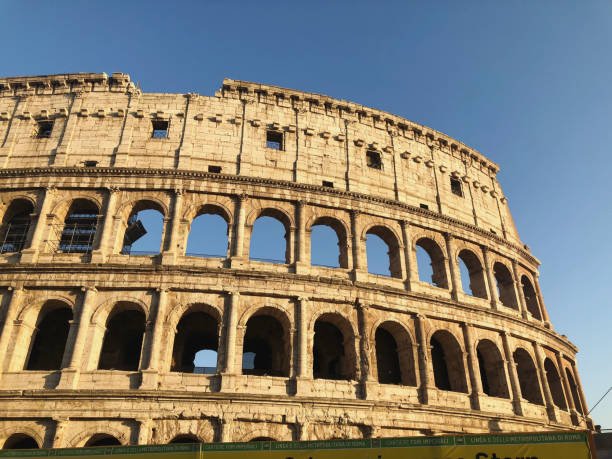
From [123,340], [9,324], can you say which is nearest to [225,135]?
[123,340]

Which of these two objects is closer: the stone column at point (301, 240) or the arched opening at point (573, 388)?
the stone column at point (301, 240)

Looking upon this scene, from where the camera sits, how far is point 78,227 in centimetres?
2238

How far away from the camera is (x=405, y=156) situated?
80.8ft

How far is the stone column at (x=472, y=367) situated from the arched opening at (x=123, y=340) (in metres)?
13.2

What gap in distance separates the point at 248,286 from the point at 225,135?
7.51 metres

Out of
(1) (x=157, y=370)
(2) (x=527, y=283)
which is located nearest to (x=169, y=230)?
(1) (x=157, y=370)

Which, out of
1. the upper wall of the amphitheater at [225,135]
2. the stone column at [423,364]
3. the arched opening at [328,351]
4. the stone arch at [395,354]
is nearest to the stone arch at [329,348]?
the arched opening at [328,351]

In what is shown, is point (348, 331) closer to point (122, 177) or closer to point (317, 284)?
point (317, 284)

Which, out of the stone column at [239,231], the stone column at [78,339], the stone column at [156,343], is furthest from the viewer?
the stone column at [239,231]

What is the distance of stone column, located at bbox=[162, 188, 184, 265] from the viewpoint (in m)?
18.7

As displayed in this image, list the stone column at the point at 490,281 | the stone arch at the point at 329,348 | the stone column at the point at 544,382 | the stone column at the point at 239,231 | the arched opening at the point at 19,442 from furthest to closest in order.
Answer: the stone column at the point at 490,281, the stone column at the point at 544,382, the stone arch at the point at 329,348, the stone column at the point at 239,231, the arched opening at the point at 19,442

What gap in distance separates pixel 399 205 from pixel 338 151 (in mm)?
3801

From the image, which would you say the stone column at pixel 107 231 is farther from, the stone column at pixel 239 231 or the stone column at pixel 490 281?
the stone column at pixel 490 281

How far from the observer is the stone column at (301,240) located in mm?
19422
